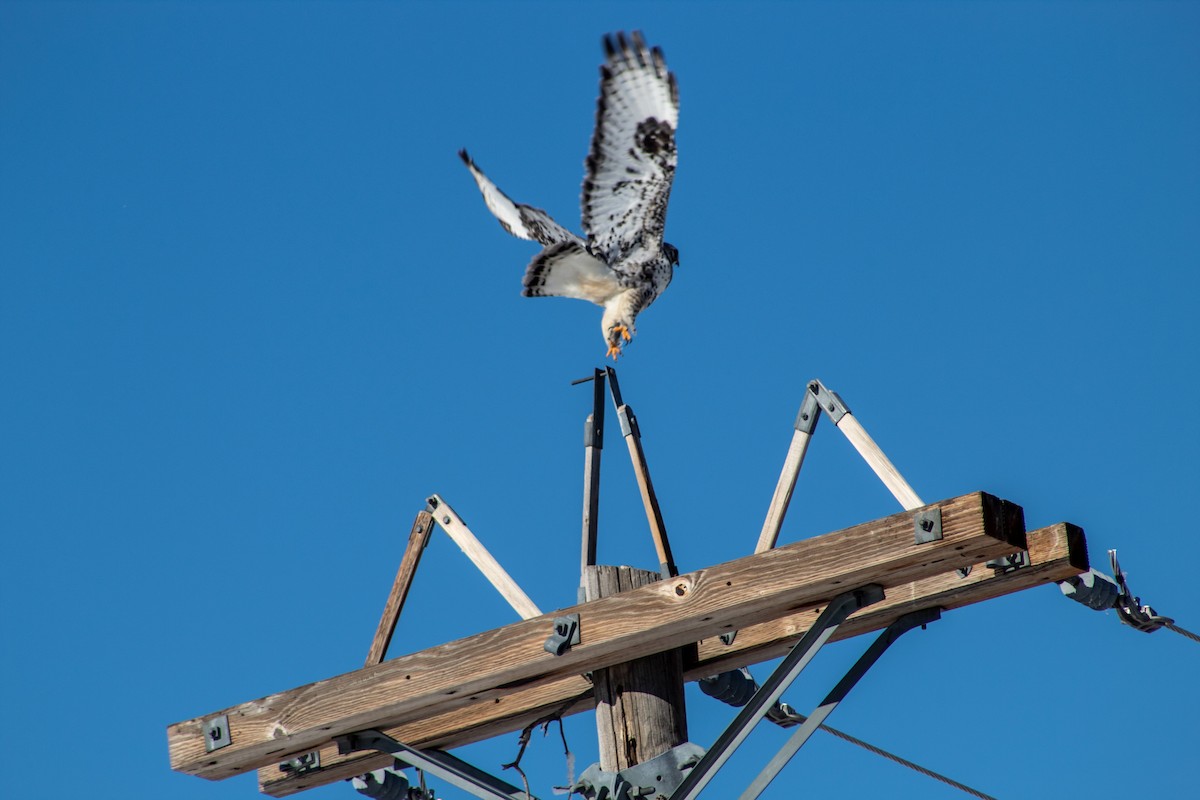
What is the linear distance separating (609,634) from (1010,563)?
1.19 meters

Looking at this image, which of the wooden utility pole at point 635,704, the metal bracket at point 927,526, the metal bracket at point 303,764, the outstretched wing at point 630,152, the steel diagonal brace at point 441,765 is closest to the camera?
the metal bracket at point 927,526

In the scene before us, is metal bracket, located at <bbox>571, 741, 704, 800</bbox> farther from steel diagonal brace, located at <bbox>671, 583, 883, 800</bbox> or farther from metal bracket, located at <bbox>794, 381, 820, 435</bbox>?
metal bracket, located at <bbox>794, 381, 820, 435</bbox>

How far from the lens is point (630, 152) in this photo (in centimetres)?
586

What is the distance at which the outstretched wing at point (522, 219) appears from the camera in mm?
6027

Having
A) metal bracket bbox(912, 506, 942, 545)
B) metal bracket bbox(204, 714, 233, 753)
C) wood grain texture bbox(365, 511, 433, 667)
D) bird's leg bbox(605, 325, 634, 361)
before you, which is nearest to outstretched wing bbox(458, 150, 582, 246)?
bird's leg bbox(605, 325, 634, 361)

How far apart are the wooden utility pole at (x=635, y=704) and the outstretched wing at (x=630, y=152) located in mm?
1807

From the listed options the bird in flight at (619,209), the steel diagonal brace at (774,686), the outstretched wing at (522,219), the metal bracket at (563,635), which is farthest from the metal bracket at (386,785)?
the outstretched wing at (522,219)

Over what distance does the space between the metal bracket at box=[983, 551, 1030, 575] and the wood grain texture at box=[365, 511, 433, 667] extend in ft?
6.85

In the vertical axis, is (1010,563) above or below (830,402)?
below

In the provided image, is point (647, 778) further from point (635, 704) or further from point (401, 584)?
point (401, 584)

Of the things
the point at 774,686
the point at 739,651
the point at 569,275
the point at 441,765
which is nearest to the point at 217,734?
the point at 441,765

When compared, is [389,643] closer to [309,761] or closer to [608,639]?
[309,761]

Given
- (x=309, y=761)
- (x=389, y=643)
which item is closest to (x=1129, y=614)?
(x=389, y=643)

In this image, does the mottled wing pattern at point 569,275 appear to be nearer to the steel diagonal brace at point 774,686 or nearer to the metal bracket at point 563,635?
the metal bracket at point 563,635
